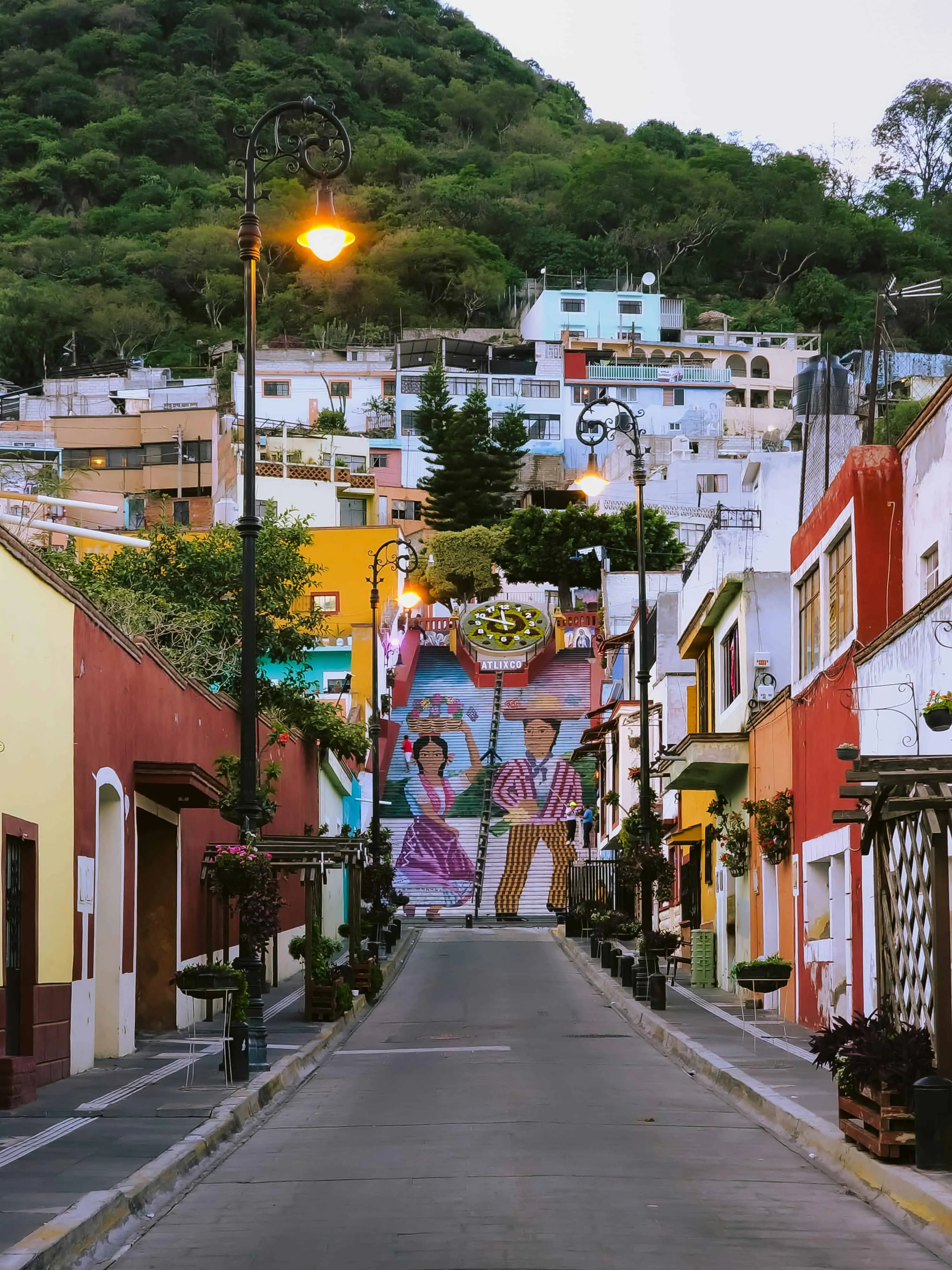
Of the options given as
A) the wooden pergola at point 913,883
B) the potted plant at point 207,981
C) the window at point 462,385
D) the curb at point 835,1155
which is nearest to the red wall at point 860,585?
the curb at point 835,1155

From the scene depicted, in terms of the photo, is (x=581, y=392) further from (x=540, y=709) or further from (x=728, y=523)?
(x=728, y=523)

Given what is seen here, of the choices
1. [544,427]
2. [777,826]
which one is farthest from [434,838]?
[544,427]

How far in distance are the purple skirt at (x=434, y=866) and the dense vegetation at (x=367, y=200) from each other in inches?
2770

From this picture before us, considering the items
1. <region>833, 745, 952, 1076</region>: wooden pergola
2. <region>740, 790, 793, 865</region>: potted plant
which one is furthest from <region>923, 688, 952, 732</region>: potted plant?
<region>740, 790, 793, 865</region>: potted plant

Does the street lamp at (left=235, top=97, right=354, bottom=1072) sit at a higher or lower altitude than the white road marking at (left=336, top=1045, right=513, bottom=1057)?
higher

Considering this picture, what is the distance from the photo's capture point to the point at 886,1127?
35.9 ft

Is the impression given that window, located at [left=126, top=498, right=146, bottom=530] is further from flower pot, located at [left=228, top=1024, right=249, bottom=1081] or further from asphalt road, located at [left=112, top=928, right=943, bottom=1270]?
flower pot, located at [left=228, top=1024, right=249, bottom=1081]

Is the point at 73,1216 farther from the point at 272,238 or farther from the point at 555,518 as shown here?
the point at 272,238

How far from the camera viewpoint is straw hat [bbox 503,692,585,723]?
72062 millimetres

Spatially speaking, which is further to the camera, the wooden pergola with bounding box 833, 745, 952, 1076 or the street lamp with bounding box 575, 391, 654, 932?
the street lamp with bounding box 575, 391, 654, 932

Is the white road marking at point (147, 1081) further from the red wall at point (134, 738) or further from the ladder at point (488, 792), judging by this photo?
the ladder at point (488, 792)

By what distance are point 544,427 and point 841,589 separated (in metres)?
92.8

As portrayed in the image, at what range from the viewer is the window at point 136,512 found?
303ft

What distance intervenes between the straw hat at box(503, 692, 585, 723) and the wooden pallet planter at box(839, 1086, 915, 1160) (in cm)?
5986
